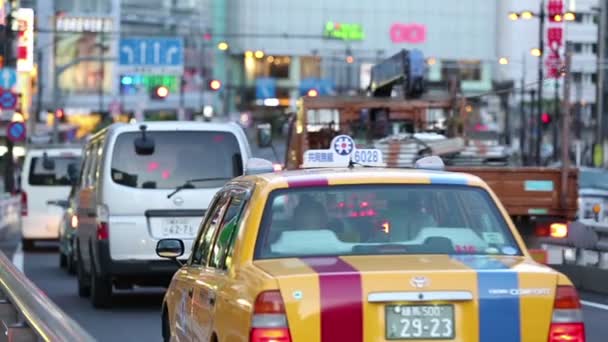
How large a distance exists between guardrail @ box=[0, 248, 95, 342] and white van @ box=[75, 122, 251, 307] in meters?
5.03

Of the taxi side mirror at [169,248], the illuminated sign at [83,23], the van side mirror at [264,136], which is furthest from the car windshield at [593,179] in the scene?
the illuminated sign at [83,23]

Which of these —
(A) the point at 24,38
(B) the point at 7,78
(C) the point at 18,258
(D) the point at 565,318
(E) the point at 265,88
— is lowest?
(C) the point at 18,258

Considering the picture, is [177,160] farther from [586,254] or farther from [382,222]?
[382,222]

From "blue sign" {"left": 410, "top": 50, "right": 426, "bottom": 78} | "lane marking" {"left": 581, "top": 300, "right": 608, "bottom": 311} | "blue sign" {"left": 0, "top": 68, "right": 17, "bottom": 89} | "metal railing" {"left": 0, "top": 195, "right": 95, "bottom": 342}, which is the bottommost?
"lane marking" {"left": 581, "top": 300, "right": 608, "bottom": 311}

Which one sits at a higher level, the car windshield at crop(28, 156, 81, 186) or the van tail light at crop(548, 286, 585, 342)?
the van tail light at crop(548, 286, 585, 342)

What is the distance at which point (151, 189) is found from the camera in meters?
16.9

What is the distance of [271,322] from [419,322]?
0.66 metres

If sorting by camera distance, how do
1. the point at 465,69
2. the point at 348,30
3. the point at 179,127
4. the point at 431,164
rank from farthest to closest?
the point at 465,69 < the point at 348,30 < the point at 179,127 < the point at 431,164

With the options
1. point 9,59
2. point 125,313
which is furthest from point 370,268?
point 9,59

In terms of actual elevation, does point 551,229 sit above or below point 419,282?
below

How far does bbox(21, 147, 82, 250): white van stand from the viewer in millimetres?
31094

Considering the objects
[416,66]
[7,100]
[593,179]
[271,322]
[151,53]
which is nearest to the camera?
[271,322]

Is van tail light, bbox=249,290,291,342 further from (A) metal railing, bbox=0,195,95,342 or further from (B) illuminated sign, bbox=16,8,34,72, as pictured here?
(B) illuminated sign, bbox=16,8,34,72

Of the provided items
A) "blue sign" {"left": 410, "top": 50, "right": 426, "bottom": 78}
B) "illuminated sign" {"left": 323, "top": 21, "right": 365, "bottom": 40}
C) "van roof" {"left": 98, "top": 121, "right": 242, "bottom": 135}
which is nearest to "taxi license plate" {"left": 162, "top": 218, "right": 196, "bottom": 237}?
"van roof" {"left": 98, "top": 121, "right": 242, "bottom": 135}
